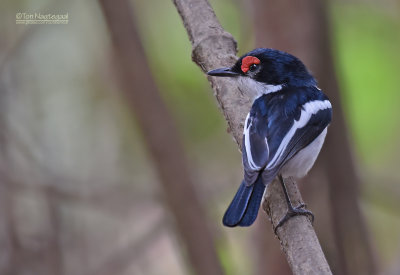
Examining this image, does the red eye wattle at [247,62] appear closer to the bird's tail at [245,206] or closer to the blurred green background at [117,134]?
the bird's tail at [245,206]

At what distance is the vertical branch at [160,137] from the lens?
4434mm

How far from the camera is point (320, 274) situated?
2.43 m

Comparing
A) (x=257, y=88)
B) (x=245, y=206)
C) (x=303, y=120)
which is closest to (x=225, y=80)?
(x=257, y=88)

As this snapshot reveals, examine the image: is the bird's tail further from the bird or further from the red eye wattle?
the red eye wattle

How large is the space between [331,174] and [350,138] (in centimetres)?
34

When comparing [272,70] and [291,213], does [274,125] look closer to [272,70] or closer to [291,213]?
[272,70]

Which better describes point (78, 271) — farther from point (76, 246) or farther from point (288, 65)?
point (288, 65)

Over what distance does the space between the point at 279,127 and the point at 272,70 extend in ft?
1.61

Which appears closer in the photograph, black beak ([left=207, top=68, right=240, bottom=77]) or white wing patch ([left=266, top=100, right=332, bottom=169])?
white wing patch ([left=266, top=100, right=332, bottom=169])

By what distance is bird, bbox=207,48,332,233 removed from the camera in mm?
2963

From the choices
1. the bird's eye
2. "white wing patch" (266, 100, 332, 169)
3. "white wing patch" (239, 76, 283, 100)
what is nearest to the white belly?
"white wing patch" (266, 100, 332, 169)

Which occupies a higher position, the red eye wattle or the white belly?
the red eye wattle

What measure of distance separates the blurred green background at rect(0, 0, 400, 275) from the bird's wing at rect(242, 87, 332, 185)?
133 centimetres

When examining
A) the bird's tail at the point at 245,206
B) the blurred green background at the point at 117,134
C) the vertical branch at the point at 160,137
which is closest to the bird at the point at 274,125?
the bird's tail at the point at 245,206
